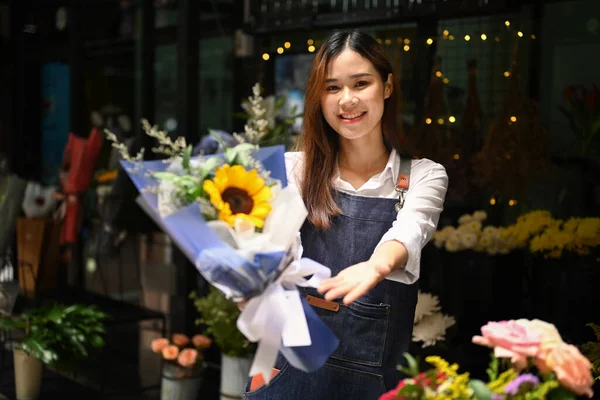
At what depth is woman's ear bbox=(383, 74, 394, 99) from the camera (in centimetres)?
236

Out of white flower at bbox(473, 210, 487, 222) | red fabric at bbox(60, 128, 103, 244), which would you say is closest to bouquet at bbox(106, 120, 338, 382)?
white flower at bbox(473, 210, 487, 222)

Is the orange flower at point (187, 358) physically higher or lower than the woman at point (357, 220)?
lower

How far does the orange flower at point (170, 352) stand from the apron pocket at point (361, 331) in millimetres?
2166

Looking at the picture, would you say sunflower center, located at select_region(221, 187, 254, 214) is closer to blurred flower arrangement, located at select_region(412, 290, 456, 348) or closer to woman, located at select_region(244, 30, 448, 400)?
woman, located at select_region(244, 30, 448, 400)

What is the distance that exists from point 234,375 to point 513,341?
276 centimetres

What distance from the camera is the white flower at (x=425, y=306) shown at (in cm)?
368

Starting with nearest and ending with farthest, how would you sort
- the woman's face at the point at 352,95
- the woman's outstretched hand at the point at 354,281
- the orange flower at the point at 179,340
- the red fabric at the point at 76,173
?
the woman's outstretched hand at the point at 354,281 < the woman's face at the point at 352,95 < the orange flower at the point at 179,340 < the red fabric at the point at 76,173

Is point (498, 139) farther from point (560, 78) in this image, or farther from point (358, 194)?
point (358, 194)

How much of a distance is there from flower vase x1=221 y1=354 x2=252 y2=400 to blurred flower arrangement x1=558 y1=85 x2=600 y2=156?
193 cm

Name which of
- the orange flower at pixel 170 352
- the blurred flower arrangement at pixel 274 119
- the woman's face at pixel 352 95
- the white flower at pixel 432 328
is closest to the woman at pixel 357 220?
the woman's face at pixel 352 95

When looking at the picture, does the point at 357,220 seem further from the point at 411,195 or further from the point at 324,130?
the point at 324,130

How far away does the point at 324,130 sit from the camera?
241 cm

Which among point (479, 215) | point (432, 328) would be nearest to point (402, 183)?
point (432, 328)

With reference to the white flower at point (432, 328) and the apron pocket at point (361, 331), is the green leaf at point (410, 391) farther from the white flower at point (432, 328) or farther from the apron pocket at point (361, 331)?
the white flower at point (432, 328)
